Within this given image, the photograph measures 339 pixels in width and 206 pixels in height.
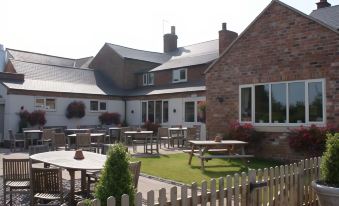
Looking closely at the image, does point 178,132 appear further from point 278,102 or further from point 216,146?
point 278,102

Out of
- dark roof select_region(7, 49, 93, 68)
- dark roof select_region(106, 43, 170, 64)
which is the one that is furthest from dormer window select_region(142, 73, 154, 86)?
dark roof select_region(7, 49, 93, 68)

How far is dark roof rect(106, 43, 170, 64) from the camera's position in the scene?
34.0m

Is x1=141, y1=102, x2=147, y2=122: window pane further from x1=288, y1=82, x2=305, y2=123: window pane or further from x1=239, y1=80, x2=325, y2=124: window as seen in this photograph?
x1=288, y1=82, x2=305, y2=123: window pane

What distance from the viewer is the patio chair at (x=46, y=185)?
6.12m

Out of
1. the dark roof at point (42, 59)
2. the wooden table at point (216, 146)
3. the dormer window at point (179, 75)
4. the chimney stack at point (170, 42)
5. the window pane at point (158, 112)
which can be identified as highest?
the chimney stack at point (170, 42)

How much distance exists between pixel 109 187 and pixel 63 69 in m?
28.2

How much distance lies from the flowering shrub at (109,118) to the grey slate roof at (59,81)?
1765mm

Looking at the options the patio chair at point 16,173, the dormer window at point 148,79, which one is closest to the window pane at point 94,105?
the dormer window at point 148,79

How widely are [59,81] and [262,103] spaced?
18.4 metres

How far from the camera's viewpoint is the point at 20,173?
281 inches

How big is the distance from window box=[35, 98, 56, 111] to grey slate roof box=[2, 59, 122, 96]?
2.40 ft

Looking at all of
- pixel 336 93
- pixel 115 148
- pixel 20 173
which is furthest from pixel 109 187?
pixel 336 93

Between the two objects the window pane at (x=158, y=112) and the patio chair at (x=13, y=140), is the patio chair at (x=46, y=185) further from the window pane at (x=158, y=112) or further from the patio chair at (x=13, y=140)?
the window pane at (x=158, y=112)

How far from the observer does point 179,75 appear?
95.5 feet
